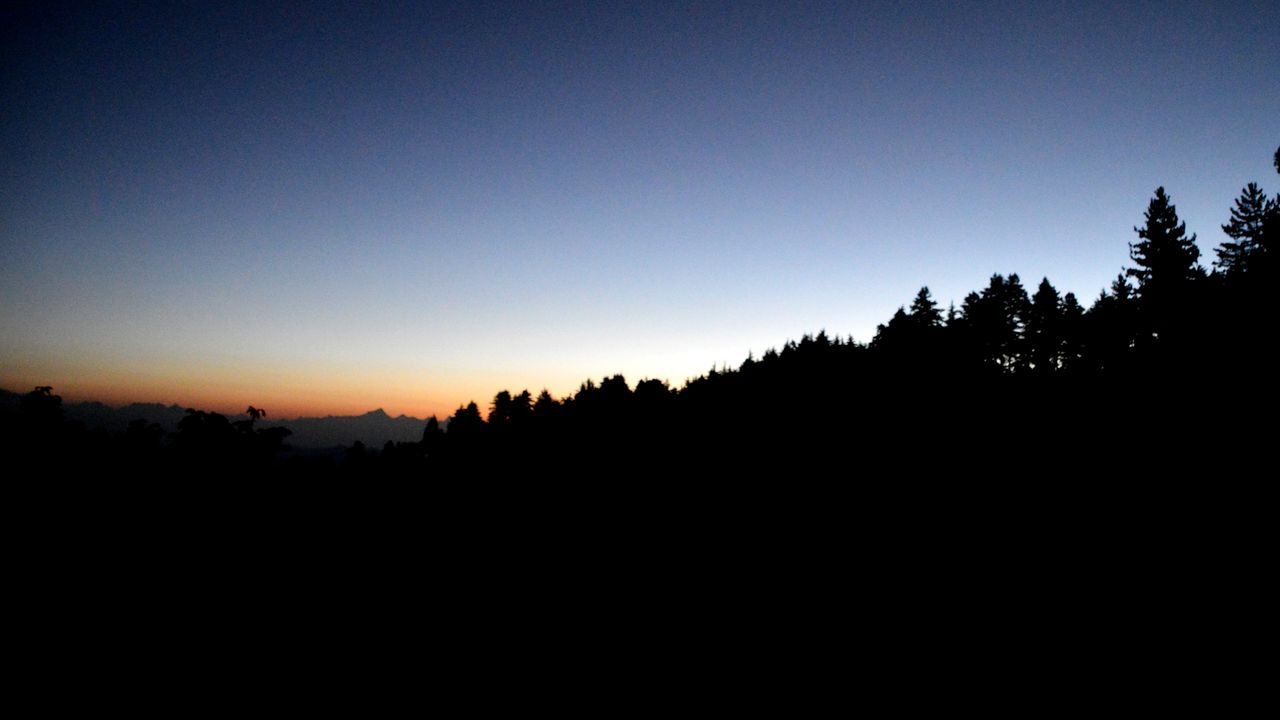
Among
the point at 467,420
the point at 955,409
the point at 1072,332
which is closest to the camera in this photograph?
the point at 955,409

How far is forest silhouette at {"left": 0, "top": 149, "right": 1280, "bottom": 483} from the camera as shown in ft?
71.5

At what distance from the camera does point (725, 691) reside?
12430 mm

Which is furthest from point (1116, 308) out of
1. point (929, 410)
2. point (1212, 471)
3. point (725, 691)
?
point (725, 691)

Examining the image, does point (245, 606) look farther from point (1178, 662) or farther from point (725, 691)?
point (1178, 662)

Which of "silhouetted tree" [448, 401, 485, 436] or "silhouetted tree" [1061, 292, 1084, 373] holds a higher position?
"silhouetted tree" [1061, 292, 1084, 373]

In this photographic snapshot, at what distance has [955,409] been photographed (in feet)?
99.3

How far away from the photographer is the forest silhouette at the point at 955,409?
21781 millimetres

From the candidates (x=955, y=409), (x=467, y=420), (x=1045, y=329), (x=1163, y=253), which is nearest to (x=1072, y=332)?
(x=1045, y=329)

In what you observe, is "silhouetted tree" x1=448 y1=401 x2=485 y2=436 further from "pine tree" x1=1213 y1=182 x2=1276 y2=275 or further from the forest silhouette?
"pine tree" x1=1213 y1=182 x2=1276 y2=275

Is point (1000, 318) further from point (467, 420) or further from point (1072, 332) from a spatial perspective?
point (467, 420)

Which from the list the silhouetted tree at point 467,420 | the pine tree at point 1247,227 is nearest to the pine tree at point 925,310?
the pine tree at point 1247,227

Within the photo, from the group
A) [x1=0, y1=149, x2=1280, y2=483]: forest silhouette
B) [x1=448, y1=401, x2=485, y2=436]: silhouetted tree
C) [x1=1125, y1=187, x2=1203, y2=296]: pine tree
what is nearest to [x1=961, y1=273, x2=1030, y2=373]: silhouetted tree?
[x1=0, y1=149, x2=1280, y2=483]: forest silhouette

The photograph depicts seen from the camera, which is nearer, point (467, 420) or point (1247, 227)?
point (1247, 227)

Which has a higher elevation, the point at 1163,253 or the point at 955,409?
the point at 1163,253
